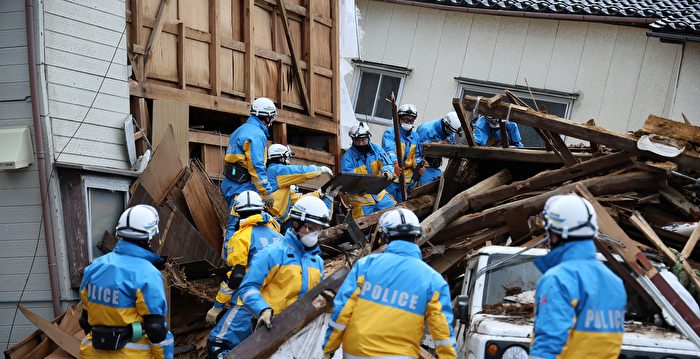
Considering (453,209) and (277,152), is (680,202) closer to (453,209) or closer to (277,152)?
(453,209)

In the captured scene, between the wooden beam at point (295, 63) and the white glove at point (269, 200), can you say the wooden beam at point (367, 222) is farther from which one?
the wooden beam at point (295, 63)

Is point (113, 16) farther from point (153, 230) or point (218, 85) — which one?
point (153, 230)

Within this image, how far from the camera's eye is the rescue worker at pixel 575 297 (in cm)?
616

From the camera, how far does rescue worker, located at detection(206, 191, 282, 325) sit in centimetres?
998

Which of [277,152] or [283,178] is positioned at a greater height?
[277,152]

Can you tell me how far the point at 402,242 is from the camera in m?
7.49

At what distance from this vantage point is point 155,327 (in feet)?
25.3

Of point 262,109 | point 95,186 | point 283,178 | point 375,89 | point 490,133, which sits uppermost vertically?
point 262,109

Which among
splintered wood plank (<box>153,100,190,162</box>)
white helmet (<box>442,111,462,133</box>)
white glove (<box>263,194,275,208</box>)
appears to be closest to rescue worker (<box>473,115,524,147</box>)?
white helmet (<box>442,111,462,133</box>)

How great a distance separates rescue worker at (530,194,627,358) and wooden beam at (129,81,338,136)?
7.33 meters

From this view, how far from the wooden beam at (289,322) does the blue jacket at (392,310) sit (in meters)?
0.99

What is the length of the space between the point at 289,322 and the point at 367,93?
1194 centimetres

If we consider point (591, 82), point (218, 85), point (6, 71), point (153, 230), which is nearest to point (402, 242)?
point (153, 230)

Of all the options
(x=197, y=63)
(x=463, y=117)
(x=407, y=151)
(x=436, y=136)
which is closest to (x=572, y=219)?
(x=463, y=117)
